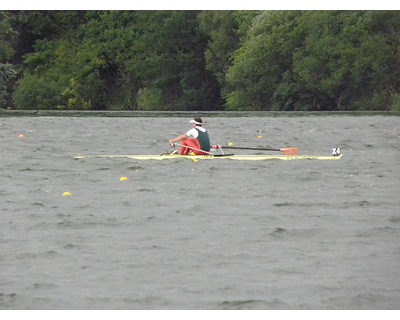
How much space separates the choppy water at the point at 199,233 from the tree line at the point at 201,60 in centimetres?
2817

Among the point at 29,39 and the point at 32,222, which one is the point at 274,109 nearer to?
the point at 29,39

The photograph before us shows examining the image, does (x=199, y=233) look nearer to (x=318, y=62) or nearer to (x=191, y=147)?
(x=191, y=147)

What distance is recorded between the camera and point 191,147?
24734 millimetres

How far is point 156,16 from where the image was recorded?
66812 millimetres

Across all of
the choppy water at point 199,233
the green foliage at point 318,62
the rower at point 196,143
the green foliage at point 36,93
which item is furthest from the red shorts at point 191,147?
the green foliage at point 36,93

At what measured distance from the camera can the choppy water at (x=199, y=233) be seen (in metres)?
11.7

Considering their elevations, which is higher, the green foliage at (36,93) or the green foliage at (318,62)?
the green foliage at (318,62)

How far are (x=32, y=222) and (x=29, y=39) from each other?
57017 mm

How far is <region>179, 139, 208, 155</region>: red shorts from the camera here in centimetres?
2473

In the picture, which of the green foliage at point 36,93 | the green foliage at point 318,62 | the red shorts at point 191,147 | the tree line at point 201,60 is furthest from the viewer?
the green foliage at point 36,93

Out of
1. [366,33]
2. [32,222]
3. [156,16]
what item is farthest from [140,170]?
[156,16]

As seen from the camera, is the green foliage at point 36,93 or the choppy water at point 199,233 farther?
the green foliage at point 36,93

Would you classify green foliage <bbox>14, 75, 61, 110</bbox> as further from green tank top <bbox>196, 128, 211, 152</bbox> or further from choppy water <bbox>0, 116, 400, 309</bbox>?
green tank top <bbox>196, 128, 211, 152</bbox>

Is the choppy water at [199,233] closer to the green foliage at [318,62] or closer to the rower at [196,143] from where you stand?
the rower at [196,143]
